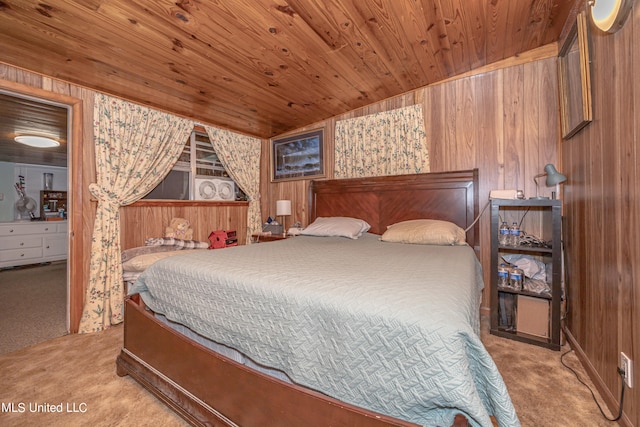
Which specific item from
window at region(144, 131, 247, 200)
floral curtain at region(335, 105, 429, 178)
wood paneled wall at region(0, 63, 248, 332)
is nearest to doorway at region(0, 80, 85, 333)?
wood paneled wall at region(0, 63, 248, 332)

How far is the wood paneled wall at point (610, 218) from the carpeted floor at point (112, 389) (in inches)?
7.4

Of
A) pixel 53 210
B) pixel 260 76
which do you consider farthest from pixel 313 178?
pixel 53 210

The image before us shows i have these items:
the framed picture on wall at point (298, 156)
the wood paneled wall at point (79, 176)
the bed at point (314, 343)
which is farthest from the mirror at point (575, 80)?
the wood paneled wall at point (79, 176)

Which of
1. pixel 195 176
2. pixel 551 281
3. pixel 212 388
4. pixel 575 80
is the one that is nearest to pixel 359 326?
pixel 212 388

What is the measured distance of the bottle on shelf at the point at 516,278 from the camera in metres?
2.29

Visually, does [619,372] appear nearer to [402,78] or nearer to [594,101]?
[594,101]

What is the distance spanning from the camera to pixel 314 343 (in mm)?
1024

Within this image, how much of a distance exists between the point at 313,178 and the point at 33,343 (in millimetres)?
3285

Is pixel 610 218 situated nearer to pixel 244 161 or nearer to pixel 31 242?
pixel 244 161

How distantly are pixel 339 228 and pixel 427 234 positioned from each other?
91 centimetres

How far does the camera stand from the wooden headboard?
108 inches

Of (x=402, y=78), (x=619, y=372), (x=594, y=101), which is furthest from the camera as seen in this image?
(x=402, y=78)

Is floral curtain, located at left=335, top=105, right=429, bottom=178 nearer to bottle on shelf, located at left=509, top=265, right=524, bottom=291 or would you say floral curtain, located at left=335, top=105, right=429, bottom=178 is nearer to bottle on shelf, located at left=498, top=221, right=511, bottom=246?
bottle on shelf, located at left=498, top=221, right=511, bottom=246

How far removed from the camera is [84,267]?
254cm
